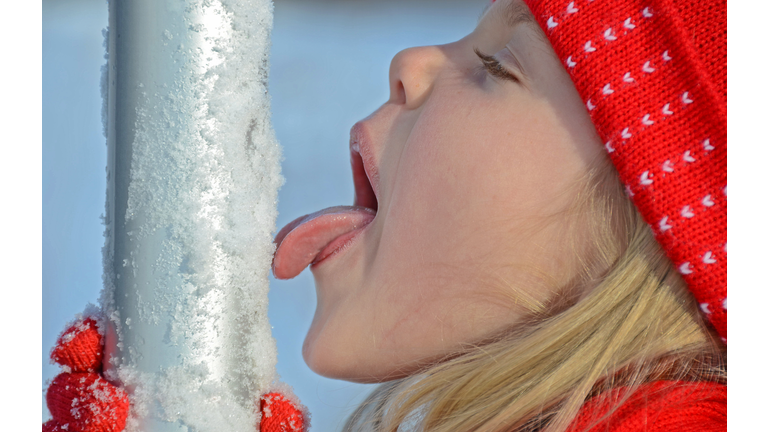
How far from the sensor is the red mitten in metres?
0.36

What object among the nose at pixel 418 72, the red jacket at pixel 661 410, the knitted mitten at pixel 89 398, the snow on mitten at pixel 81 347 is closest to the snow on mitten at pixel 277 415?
the knitted mitten at pixel 89 398

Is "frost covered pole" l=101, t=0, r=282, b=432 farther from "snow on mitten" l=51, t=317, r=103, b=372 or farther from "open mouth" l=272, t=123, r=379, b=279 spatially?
"open mouth" l=272, t=123, r=379, b=279

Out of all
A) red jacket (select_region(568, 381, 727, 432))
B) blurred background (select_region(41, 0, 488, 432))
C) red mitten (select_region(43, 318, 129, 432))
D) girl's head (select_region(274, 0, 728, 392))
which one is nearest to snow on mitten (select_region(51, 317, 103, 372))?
red mitten (select_region(43, 318, 129, 432))

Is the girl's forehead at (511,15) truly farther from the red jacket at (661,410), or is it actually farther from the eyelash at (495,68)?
the red jacket at (661,410)

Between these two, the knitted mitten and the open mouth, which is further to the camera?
the open mouth

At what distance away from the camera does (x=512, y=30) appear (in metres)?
0.60

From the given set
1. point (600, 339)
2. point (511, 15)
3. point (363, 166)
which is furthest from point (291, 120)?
point (600, 339)

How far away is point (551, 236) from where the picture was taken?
549mm

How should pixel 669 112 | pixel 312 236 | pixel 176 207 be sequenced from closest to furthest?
1. pixel 176 207
2. pixel 669 112
3. pixel 312 236

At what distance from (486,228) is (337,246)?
21cm

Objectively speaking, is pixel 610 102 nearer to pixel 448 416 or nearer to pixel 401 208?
pixel 401 208

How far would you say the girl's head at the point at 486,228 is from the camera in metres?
0.53

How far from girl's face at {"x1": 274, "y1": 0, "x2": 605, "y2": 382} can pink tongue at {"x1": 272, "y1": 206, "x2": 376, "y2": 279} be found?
0.04 metres

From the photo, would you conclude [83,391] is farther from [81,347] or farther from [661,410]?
[661,410]
